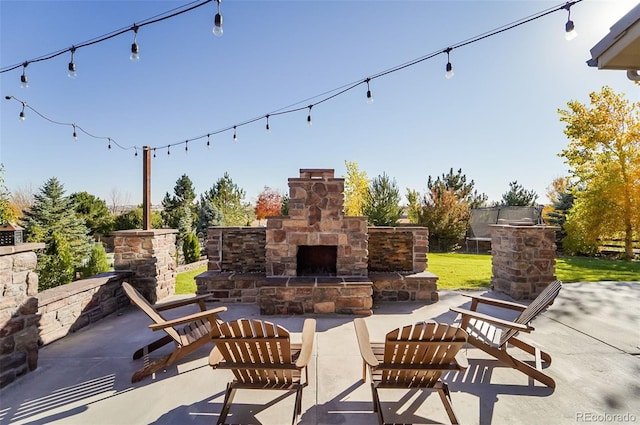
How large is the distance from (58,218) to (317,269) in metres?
15.8

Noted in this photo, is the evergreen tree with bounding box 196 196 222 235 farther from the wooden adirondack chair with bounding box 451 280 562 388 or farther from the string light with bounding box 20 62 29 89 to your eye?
the wooden adirondack chair with bounding box 451 280 562 388

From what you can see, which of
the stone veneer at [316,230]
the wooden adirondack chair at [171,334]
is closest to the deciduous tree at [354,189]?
the stone veneer at [316,230]

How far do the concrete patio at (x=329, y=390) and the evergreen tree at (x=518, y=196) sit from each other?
72.4 feet

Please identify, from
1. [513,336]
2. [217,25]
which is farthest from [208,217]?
[513,336]

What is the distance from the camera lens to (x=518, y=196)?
2269 centimetres

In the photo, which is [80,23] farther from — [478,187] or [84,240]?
[478,187]

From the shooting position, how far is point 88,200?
19719 millimetres

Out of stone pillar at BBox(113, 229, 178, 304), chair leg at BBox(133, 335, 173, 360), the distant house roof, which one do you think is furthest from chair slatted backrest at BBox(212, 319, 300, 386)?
the distant house roof

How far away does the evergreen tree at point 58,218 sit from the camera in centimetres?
1359

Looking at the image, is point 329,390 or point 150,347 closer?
point 329,390

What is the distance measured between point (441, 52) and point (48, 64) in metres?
5.74

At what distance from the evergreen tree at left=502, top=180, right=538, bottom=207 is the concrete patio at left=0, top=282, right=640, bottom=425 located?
22.1 meters

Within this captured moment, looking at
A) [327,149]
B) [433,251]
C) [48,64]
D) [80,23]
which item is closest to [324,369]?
[48,64]

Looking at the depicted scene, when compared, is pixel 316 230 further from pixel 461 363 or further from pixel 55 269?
pixel 55 269
